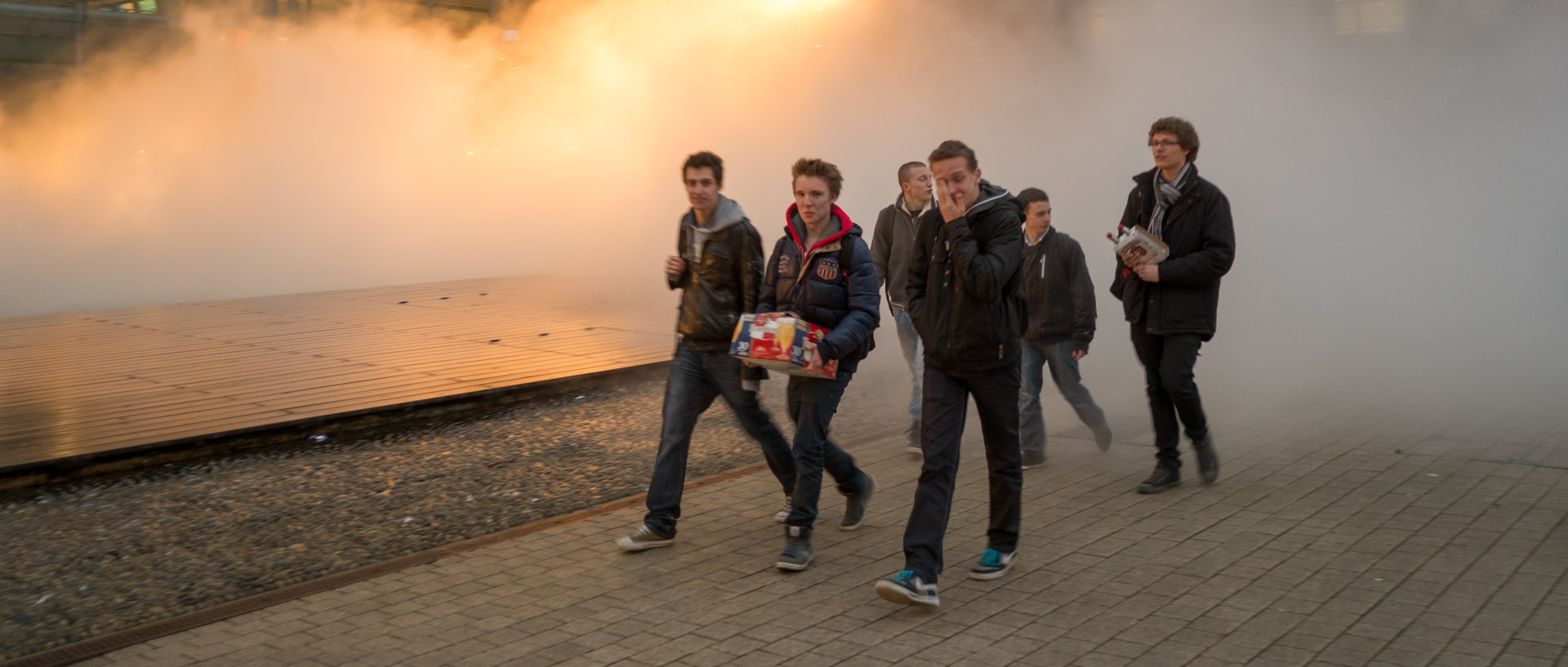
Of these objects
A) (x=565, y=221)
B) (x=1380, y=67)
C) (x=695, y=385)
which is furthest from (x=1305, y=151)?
(x=565, y=221)

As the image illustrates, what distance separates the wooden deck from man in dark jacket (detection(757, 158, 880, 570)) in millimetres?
3442

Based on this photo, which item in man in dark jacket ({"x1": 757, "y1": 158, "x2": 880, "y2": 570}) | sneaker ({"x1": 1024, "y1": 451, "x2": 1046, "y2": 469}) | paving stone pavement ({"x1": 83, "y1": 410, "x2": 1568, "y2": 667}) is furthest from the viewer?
sneaker ({"x1": 1024, "y1": 451, "x2": 1046, "y2": 469})

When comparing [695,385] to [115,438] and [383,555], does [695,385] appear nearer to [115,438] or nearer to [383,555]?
[383,555]

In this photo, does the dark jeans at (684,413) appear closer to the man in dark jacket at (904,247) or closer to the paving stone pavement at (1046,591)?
the paving stone pavement at (1046,591)

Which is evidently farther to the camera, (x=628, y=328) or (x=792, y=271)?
(x=628, y=328)

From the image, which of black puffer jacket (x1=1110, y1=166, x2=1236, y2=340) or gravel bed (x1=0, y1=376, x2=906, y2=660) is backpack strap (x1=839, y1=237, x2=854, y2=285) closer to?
black puffer jacket (x1=1110, y1=166, x2=1236, y2=340)

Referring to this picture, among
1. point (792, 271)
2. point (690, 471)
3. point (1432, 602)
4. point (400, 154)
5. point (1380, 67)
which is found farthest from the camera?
point (400, 154)

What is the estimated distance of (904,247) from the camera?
5.97 meters

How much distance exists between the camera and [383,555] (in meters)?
4.93

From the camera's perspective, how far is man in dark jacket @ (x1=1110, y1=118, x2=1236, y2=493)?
534 cm

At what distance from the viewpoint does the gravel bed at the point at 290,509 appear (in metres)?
4.47

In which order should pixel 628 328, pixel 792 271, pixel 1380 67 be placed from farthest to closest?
pixel 628 328, pixel 1380 67, pixel 792 271

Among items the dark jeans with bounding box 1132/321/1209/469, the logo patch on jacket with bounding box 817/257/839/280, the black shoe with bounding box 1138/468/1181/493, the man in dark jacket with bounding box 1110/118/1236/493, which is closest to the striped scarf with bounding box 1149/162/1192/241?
the man in dark jacket with bounding box 1110/118/1236/493

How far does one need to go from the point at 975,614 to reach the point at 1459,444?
379 centimetres
